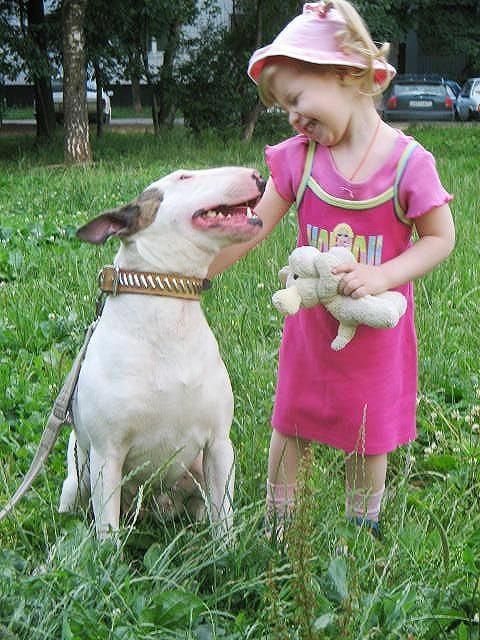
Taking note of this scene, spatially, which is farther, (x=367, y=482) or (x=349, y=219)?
(x=367, y=482)

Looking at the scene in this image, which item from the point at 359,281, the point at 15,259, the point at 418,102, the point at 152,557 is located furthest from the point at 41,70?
the point at 418,102

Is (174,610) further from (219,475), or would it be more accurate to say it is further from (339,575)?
(219,475)

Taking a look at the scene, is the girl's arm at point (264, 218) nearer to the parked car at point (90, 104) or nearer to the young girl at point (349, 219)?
the young girl at point (349, 219)

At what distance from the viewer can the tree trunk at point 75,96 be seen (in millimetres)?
12531

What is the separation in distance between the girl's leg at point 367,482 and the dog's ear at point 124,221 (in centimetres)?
101

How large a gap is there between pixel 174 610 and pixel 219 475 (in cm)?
58

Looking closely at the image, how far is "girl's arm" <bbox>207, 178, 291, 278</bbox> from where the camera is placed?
108 inches

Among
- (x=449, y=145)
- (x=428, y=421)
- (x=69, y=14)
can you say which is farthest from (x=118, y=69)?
(x=428, y=421)

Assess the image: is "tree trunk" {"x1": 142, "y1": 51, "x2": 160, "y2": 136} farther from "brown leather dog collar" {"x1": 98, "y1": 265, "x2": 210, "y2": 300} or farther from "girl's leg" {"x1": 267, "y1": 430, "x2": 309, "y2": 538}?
"brown leather dog collar" {"x1": 98, "y1": 265, "x2": 210, "y2": 300}

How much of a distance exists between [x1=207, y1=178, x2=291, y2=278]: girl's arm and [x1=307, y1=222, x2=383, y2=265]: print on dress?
0.23 meters

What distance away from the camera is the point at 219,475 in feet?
8.71

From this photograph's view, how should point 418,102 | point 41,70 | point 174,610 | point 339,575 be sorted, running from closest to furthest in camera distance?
point 174,610, point 339,575, point 41,70, point 418,102

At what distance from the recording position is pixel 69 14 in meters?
12.2

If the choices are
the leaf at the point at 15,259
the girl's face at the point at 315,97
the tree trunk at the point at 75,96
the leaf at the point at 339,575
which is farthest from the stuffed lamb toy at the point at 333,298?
the tree trunk at the point at 75,96
